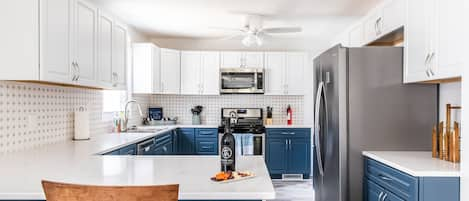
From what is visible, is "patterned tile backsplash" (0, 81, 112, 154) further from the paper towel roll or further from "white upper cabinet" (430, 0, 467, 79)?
"white upper cabinet" (430, 0, 467, 79)

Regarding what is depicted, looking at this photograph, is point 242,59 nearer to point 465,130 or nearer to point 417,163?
point 417,163

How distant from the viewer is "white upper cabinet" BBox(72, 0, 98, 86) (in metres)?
2.75

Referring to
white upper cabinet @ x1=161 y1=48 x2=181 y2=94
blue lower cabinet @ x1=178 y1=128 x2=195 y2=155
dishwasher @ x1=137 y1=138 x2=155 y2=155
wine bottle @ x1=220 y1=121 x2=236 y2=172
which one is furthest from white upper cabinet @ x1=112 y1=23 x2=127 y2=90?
wine bottle @ x1=220 y1=121 x2=236 y2=172

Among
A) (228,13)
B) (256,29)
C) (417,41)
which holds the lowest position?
(417,41)

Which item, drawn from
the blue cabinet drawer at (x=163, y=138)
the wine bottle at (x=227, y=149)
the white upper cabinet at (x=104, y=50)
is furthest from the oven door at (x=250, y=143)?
the wine bottle at (x=227, y=149)

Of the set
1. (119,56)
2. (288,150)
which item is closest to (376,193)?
(119,56)

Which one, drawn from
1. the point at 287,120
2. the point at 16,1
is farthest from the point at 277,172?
the point at 16,1

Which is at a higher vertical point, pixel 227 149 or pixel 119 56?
pixel 119 56

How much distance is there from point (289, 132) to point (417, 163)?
10.4ft

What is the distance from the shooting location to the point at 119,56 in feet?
12.3

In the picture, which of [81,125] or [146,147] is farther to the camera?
[146,147]

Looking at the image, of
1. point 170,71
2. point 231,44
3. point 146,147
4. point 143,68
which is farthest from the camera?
point 231,44

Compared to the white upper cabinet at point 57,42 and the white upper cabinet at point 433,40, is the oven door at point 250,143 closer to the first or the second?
the white upper cabinet at point 57,42

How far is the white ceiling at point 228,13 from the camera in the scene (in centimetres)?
377
